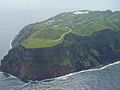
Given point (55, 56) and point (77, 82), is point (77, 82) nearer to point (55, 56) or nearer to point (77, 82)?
point (77, 82)

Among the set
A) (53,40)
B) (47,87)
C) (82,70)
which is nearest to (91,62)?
(82,70)

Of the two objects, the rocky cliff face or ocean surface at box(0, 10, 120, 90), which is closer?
ocean surface at box(0, 10, 120, 90)

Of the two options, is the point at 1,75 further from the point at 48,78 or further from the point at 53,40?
the point at 53,40

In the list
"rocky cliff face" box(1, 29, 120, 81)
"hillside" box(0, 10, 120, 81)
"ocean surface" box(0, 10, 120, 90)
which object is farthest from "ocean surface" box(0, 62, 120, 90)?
"hillside" box(0, 10, 120, 81)

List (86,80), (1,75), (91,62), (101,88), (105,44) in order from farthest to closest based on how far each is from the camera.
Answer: (105,44)
(91,62)
(1,75)
(86,80)
(101,88)

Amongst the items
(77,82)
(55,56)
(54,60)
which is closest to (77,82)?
(77,82)

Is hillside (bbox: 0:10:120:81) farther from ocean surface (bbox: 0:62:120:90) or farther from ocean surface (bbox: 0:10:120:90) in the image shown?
ocean surface (bbox: 0:10:120:90)
